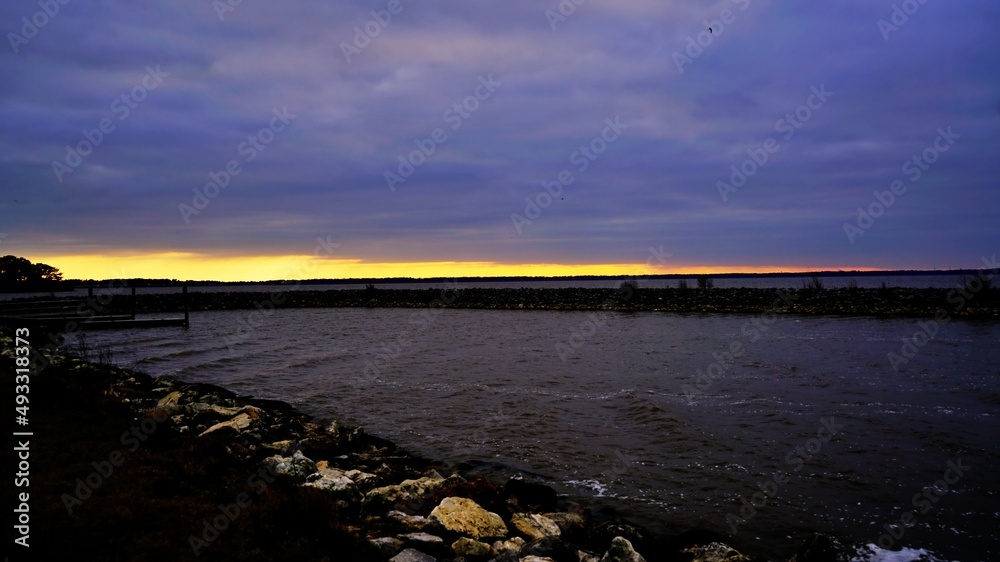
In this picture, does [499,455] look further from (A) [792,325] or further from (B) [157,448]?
(A) [792,325]

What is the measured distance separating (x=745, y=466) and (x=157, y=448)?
9750mm

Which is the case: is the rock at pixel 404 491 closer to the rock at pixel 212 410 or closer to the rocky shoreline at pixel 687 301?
the rock at pixel 212 410

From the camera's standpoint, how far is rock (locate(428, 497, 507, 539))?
6.59 m

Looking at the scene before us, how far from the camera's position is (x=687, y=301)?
5222 centimetres

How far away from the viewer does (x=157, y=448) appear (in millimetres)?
8188

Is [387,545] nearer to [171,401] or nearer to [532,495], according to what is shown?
[532,495]

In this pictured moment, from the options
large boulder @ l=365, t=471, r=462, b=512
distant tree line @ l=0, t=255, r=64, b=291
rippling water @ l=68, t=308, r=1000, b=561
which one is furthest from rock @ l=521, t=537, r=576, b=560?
distant tree line @ l=0, t=255, r=64, b=291

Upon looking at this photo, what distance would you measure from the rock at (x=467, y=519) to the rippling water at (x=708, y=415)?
2390 mm

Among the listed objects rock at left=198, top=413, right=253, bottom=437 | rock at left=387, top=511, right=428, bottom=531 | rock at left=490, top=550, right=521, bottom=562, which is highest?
rock at left=198, top=413, right=253, bottom=437

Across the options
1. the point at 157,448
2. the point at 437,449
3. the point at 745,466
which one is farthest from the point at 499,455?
the point at 157,448

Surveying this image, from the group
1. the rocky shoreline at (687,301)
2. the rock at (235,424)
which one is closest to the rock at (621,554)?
the rock at (235,424)

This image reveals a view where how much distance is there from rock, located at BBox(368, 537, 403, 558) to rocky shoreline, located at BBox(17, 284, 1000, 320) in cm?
4217

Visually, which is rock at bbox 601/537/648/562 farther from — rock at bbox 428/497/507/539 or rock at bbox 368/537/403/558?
rock at bbox 368/537/403/558

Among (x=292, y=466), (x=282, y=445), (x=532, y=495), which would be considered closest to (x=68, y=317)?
(x=282, y=445)
